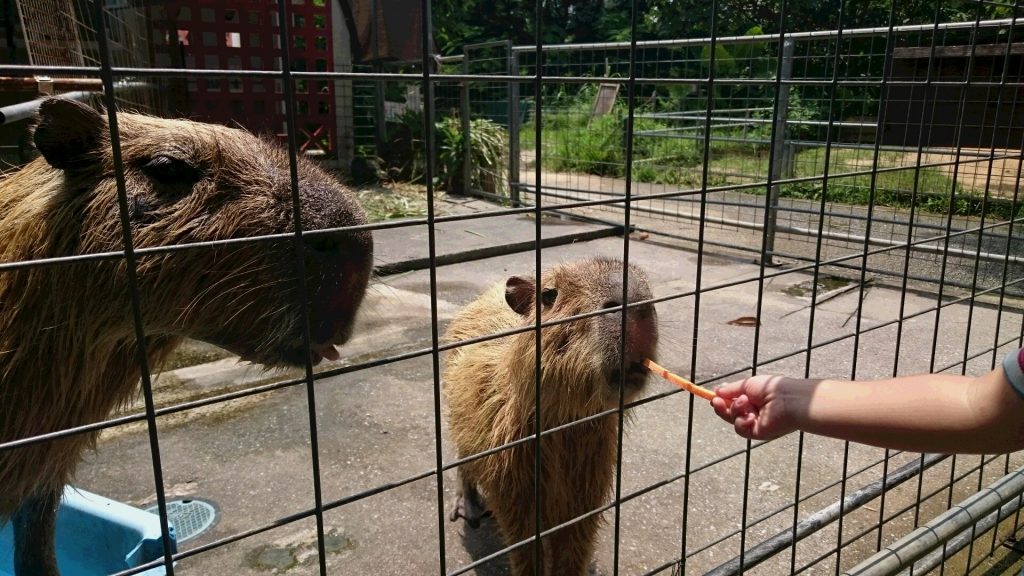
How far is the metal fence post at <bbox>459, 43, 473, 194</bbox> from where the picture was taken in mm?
10511

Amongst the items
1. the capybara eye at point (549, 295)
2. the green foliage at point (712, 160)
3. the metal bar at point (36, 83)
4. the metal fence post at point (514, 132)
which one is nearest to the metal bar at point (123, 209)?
the capybara eye at point (549, 295)

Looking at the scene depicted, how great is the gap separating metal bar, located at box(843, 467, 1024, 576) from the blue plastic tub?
223 centimetres

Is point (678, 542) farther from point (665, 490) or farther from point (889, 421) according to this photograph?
point (889, 421)

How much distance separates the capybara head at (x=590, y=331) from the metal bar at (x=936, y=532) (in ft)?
2.89

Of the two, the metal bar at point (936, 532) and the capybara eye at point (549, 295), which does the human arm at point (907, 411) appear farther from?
the capybara eye at point (549, 295)

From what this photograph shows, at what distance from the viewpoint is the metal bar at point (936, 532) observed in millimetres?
2178

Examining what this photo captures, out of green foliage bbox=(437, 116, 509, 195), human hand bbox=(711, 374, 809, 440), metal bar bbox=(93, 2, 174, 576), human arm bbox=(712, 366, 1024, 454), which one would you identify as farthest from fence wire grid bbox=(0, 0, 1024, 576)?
green foliage bbox=(437, 116, 509, 195)

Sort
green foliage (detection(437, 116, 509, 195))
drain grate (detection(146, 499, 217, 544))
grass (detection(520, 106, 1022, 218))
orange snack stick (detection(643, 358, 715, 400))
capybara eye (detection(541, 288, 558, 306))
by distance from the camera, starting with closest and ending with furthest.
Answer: orange snack stick (detection(643, 358, 715, 400)) < capybara eye (detection(541, 288, 558, 306)) < drain grate (detection(146, 499, 217, 544)) < grass (detection(520, 106, 1022, 218)) < green foliage (detection(437, 116, 509, 195))

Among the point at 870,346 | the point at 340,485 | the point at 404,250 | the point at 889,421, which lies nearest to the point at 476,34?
the point at 404,250

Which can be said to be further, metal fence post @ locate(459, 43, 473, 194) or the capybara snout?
metal fence post @ locate(459, 43, 473, 194)

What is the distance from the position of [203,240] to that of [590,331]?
116cm

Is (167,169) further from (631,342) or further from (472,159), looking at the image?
(472,159)

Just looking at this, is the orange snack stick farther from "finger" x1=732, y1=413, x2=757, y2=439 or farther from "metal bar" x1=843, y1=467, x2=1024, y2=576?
"metal bar" x1=843, y1=467, x2=1024, y2=576

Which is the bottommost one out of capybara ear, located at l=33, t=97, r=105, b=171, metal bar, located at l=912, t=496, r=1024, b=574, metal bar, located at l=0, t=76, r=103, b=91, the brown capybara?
metal bar, located at l=912, t=496, r=1024, b=574
